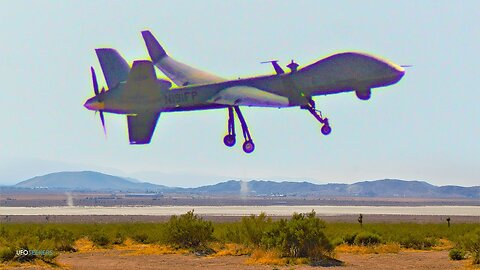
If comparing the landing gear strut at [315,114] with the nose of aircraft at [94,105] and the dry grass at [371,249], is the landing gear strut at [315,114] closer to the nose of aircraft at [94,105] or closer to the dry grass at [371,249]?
the nose of aircraft at [94,105]

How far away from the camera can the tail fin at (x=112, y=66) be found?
46.0ft

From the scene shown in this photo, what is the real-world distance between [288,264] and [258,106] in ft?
79.1

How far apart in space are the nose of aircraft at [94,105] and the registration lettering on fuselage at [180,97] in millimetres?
1289

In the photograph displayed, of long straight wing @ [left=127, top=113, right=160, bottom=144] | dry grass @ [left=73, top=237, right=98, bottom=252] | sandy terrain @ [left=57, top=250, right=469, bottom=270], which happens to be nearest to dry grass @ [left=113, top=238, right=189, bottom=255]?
sandy terrain @ [left=57, top=250, right=469, bottom=270]

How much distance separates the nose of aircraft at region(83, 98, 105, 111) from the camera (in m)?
13.3

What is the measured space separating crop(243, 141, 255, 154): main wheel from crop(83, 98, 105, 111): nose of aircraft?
2803 mm

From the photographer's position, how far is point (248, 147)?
12594 mm

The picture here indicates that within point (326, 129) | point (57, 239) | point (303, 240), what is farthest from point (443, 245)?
point (326, 129)

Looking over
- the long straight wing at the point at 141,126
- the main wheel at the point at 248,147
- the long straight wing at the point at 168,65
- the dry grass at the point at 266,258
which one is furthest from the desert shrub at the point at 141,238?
the long straight wing at the point at 141,126

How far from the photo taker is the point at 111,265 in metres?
37.1

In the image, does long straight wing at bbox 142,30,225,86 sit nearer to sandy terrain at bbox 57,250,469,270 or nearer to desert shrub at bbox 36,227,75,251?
sandy terrain at bbox 57,250,469,270

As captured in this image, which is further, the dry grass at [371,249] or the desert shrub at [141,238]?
the desert shrub at [141,238]

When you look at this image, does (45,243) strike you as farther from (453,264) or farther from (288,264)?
(453,264)

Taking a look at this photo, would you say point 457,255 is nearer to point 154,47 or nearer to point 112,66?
point 154,47
